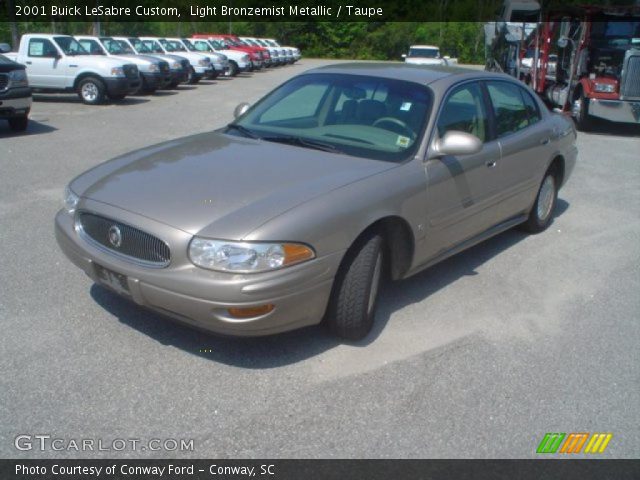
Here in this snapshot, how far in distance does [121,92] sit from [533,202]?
42.8ft

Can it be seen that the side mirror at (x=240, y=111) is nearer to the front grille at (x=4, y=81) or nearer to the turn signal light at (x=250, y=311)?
the turn signal light at (x=250, y=311)

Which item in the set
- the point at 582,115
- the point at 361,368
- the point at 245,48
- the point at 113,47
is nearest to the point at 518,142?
the point at 361,368

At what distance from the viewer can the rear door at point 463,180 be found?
456 cm

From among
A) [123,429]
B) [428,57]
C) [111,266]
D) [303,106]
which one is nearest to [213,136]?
[303,106]

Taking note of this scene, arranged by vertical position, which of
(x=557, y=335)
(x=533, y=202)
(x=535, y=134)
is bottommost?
(x=557, y=335)

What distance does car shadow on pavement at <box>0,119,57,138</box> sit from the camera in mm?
11741

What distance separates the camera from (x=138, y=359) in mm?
3787

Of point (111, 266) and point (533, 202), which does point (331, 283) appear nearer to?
point (111, 266)

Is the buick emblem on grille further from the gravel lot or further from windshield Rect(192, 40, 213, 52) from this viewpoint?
windshield Rect(192, 40, 213, 52)

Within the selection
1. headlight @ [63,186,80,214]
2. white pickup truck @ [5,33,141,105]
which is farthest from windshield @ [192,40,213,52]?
headlight @ [63,186,80,214]

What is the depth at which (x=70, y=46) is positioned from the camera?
17.0 meters

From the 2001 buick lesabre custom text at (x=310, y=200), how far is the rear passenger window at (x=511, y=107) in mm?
23

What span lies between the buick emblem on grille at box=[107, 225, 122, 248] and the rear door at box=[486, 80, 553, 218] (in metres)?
3.10
